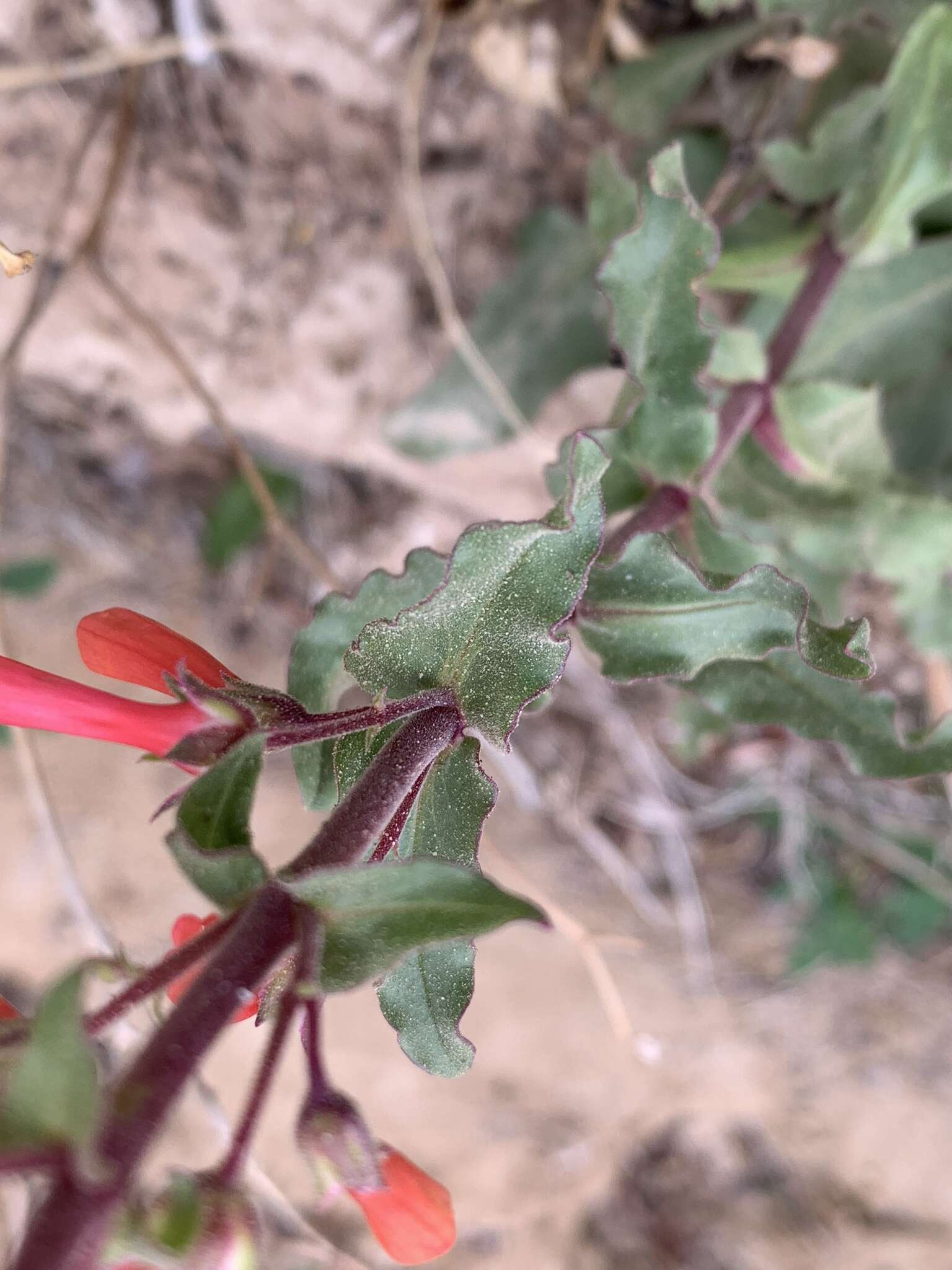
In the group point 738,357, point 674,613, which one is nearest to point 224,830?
point 674,613

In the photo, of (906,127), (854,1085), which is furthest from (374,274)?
(854,1085)

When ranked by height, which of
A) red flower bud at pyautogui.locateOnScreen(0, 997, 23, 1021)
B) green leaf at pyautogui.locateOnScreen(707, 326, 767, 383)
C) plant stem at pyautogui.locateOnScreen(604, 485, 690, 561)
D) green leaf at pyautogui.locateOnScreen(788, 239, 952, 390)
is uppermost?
green leaf at pyautogui.locateOnScreen(788, 239, 952, 390)

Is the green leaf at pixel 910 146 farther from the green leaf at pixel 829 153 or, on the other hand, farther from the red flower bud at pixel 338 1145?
the red flower bud at pixel 338 1145

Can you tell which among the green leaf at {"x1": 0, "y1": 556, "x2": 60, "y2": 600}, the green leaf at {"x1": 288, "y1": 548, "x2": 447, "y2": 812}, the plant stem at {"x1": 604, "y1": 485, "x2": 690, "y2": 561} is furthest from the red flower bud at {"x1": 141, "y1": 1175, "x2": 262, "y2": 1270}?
the green leaf at {"x1": 0, "y1": 556, "x2": 60, "y2": 600}

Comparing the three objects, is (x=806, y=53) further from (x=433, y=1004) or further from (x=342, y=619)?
(x=433, y=1004)

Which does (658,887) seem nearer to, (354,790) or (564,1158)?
(564,1158)

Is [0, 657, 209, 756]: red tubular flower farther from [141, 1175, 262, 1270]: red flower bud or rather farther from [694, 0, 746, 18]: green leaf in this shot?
[694, 0, 746, 18]: green leaf

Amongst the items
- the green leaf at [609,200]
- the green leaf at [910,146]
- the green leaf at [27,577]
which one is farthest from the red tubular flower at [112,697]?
the green leaf at [27,577]
